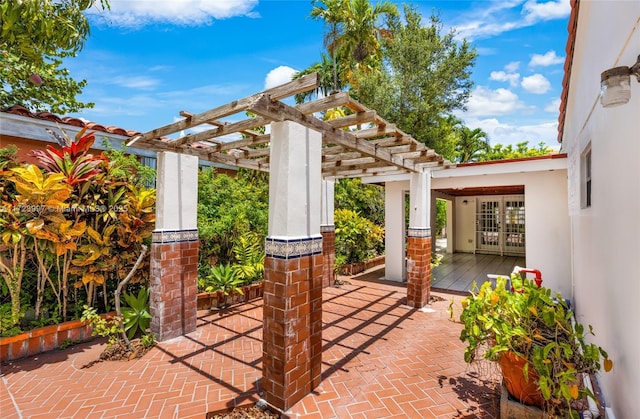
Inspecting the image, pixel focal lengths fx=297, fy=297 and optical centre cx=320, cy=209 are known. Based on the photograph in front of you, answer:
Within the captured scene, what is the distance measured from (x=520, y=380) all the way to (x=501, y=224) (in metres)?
14.1

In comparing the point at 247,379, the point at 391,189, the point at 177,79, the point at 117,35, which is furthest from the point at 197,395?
the point at 117,35

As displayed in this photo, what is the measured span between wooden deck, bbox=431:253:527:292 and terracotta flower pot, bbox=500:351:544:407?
5.78 metres

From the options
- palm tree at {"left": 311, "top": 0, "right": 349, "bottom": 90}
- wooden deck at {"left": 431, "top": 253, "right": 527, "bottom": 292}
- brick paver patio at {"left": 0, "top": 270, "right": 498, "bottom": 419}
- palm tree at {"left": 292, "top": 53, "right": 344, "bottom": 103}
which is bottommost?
brick paver patio at {"left": 0, "top": 270, "right": 498, "bottom": 419}

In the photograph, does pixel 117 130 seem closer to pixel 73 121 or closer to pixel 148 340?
pixel 73 121

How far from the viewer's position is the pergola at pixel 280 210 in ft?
10.9

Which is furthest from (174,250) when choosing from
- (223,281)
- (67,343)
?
(67,343)

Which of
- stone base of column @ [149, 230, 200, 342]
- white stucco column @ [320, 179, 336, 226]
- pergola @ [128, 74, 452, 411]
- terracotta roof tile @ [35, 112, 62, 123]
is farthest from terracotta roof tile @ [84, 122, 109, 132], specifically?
white stucco column @ [320, 179, 336, 226]

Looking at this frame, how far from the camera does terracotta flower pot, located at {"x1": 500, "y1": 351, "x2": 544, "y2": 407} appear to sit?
9.09 feet

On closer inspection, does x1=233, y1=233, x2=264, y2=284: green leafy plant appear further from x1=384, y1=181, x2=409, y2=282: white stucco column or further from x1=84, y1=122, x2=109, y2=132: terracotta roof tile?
x1=384, y1=181, x2=409, y2=282: white stucco column

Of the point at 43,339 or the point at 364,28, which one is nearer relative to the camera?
the point at 43,339

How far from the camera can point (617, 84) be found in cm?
183

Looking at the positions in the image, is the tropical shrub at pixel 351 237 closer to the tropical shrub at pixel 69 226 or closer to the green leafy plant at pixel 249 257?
the green leafy plant at pixel 249 257

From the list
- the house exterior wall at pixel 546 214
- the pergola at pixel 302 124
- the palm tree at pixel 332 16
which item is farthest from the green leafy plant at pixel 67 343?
the palm tree at pixel 332 16

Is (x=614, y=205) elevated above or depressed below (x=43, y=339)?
above
